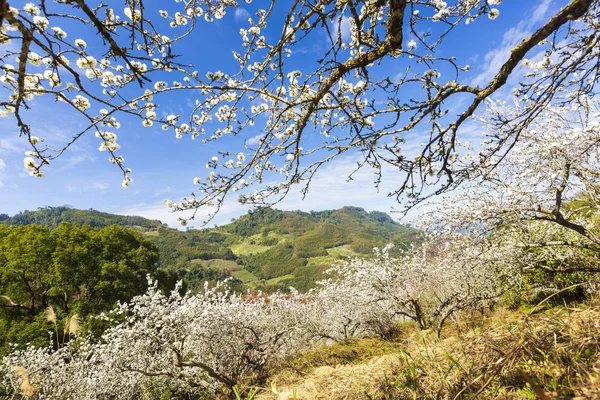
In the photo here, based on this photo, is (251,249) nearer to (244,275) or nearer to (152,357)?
(244,275)

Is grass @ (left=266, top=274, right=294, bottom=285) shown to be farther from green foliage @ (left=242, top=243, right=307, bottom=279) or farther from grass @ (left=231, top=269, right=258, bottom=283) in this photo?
grass @ (left=231, top=269, right=258, bottom=283)

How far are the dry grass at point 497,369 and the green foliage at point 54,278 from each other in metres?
16.7

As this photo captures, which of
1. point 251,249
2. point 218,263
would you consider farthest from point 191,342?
point 251,249

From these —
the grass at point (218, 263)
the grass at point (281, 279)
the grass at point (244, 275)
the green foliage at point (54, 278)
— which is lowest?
the grass at point (281, 279)

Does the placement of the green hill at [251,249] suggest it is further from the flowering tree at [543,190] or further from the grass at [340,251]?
the flowering tree at [543,190]

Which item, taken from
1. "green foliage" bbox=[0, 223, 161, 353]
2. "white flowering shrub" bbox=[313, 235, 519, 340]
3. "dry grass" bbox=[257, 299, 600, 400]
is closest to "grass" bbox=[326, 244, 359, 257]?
"green foliage" bbox=[0, 223, 161, 353]

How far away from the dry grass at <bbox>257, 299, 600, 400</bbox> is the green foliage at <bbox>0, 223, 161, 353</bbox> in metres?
16.7

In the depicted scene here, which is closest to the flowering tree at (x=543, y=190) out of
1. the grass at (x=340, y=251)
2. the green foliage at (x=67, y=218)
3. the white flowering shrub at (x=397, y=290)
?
the white flowering shrub at (x=397, y=290)

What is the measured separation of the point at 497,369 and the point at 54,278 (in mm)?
21445

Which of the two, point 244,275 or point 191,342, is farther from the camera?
point 244,275

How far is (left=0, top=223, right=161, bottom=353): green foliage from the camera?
45.3 feet

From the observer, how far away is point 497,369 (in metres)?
0.99

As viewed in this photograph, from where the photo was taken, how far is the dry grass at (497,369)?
1059 mm

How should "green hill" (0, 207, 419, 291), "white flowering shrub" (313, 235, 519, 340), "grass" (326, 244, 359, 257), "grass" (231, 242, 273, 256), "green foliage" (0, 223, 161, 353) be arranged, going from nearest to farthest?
"white flowering shrub" (313, 235, 519, 340)
"green foliage" (0, 223, 161, 353)
"green hill" (0, 207, 419, 291)
"grass" (326, 244, 359, 257)
"grass" (231, 242, 273, 256)
